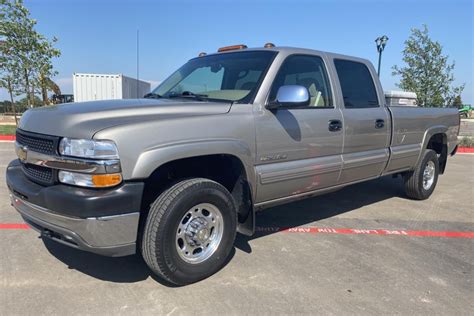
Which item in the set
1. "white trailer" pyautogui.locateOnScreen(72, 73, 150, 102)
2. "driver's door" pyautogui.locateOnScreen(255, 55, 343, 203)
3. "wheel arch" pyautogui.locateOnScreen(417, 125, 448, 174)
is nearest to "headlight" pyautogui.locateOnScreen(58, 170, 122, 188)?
"driver's door" pyautogui.locateOnScreen(255, 55, 343, 203)

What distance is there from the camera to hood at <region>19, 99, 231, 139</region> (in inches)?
107

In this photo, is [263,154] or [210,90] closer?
[263,154]

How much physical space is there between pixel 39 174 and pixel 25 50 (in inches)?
618

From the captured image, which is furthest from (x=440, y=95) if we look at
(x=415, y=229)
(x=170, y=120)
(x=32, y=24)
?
(x=32, y=24)

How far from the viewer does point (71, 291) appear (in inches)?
118

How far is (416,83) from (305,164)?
13173 mm

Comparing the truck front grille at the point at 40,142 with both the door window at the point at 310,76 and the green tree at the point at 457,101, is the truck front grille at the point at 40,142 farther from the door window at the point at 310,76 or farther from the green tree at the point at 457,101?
the green tree at the point at 457,101

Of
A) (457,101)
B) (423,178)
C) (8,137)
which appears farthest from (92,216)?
(457,101)

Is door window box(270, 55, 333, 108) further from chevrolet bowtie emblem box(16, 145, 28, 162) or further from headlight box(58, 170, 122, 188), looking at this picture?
chevrolet bowtie emblem box(16, 145, 28, 162)

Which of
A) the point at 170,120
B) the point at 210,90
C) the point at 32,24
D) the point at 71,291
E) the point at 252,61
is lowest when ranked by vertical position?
the point at 71,291

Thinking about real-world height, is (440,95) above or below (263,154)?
above

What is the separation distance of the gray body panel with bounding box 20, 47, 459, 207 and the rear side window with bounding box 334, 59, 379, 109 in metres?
0.11

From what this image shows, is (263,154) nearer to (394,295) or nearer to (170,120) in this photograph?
(170,120)

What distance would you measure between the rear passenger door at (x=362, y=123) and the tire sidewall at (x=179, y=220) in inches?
66.2
